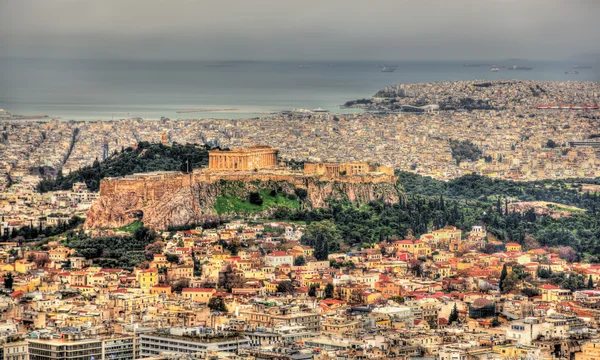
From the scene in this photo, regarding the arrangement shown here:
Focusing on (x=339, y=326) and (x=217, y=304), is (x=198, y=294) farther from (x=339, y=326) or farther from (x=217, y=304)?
(x=339, y=326)

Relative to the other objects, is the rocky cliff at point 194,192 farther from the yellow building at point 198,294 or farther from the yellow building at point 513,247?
the yellow building at point 198,294

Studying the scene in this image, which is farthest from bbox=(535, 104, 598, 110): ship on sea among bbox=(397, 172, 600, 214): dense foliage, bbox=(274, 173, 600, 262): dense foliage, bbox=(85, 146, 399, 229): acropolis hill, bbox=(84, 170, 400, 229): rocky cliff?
bbox=(84, 170, 400, 229): rocky cliff

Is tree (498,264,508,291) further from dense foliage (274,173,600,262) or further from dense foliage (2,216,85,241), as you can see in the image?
dense foliage (2,216,85,241)

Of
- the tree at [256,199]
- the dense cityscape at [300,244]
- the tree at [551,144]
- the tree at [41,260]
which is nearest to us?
the dense cityscape at [300,244]

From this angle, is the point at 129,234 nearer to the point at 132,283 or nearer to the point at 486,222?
the point at 132,283

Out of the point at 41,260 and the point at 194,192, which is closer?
the point at 41,260

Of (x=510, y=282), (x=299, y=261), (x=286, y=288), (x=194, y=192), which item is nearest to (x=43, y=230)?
(x=194, y=192)

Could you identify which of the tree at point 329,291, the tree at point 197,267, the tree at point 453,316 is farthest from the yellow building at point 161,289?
the tree at point 453,316
